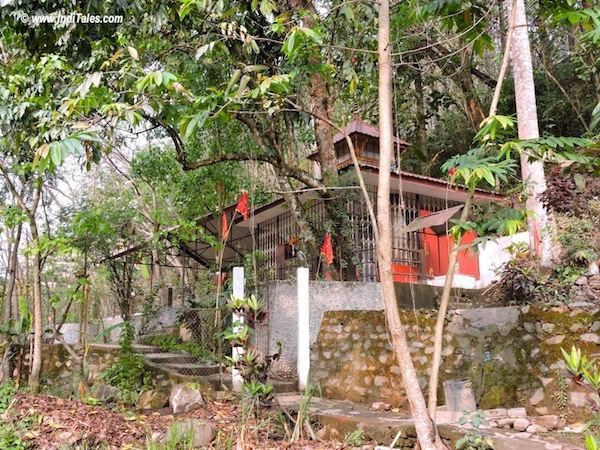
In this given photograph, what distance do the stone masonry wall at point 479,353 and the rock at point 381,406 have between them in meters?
0.10

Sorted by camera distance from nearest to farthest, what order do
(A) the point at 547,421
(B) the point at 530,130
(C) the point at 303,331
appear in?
(A) the point at 547,421, (C) the point at 303,331, (B) the point at 530,130

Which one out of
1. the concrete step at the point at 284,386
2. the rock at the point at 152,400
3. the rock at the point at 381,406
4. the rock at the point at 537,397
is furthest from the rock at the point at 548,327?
the rock at the point at 152,400

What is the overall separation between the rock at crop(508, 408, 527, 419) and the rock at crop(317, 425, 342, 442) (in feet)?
5.71

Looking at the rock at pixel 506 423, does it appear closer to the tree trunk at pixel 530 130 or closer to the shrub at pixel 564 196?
the shrub at pixel 564 196

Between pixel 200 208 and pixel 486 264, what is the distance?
6.67 meters

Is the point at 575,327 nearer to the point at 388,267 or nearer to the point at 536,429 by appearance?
the point at 536,429

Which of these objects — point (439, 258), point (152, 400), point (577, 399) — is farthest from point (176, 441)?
point (439, 258)

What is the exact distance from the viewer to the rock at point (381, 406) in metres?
6.17

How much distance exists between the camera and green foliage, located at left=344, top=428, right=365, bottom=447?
194 inches

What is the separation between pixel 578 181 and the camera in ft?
12.1

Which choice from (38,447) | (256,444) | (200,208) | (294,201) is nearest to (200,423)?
(256,444)

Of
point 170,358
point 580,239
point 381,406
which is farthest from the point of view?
point 170,358

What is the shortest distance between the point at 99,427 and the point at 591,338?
4.91 metres

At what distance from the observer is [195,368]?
26.1ft
